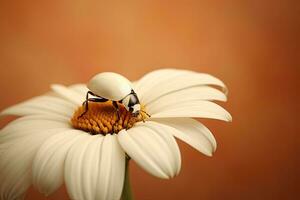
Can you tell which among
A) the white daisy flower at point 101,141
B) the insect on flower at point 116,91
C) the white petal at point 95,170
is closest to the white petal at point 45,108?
the white daisy flower at point 101,141

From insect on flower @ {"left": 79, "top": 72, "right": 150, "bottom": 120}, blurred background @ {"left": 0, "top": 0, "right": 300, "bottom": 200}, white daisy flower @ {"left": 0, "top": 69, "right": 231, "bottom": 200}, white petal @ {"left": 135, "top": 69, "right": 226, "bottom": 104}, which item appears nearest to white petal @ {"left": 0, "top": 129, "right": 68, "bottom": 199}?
white daisy flower @ {"left": 0, "top": 69, "right": 231, "bottom": 200}

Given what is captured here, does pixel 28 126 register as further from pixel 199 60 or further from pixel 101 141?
pixel 199 60

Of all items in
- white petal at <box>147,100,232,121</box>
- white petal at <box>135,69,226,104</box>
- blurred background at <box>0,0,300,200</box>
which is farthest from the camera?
blurred background at <box>0,0,300,200</box>

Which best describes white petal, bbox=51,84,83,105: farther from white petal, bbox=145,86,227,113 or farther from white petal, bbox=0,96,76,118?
white petal, bbox=145,86,227,113

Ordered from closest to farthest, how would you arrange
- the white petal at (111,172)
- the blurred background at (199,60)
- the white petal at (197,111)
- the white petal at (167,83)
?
the white petal at (111,172), the white petal at (197,111), the white petal at (167,83), the blurred background at (199,60)

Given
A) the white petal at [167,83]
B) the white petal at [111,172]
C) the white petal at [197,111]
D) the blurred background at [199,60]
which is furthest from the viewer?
the blurred background at [199,60]

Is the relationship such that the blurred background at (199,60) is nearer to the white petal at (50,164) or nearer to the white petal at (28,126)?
the white petal at (28,126)
